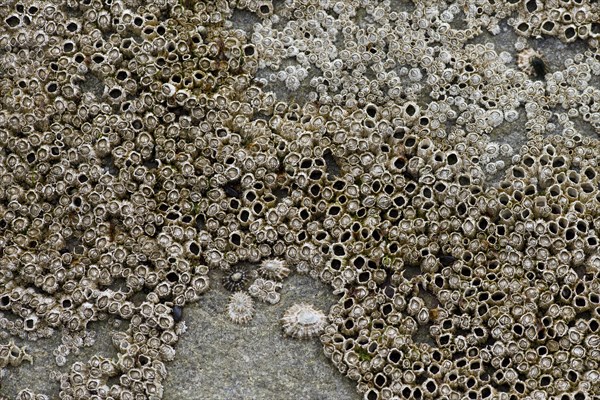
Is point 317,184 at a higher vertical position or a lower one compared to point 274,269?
higher

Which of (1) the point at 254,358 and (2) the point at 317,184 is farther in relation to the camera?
(2) the point at 317,184

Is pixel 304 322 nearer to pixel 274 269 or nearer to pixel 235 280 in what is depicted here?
pixel 274 269

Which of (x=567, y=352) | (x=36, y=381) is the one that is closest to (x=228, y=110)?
(x=36, y=381)

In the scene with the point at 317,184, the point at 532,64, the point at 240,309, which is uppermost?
the point at 532,64

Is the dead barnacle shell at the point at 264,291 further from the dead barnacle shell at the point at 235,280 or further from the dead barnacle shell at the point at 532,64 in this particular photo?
the dead barnacle shell at the point at 532,64

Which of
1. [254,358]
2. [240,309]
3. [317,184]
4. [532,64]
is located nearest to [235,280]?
[240,309]

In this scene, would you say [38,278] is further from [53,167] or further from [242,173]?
[242,173]

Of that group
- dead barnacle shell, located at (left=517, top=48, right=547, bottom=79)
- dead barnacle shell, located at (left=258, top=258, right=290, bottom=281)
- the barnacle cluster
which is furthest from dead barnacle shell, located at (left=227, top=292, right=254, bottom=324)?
dead barnacle shell, located at (left=517, top=48, right=547, bottom=79)
